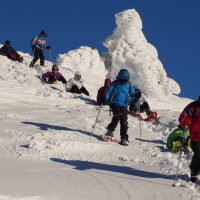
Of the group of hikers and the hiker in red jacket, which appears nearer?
the hiker in red jacket

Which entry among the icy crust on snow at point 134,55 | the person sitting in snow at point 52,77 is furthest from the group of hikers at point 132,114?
the icy crust on snow at point 134,55

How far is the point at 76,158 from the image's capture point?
854cm

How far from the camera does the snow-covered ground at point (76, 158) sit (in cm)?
611

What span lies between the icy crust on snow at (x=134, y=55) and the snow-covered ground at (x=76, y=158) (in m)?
42.5

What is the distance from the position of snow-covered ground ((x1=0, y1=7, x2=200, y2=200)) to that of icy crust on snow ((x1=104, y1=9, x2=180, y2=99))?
4252 cm

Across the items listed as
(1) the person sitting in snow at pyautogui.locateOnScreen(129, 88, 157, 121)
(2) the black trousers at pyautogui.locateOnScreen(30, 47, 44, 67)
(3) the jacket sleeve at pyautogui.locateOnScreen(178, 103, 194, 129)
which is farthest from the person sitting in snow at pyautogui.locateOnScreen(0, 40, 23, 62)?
(3) the jacket sleeve at pyautogui.locateOnScreen(178, 103, 194, 129)

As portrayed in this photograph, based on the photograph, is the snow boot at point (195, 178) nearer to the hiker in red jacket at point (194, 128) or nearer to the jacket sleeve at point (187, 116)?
the hiker in red jacket at point (194, 128)

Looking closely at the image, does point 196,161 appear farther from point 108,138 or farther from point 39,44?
point 39,44

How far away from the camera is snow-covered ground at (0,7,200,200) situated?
241 inches

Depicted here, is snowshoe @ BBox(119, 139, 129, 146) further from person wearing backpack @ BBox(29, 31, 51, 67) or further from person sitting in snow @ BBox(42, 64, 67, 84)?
person wearing backpack @ BBox(29, 31, 51, 67)

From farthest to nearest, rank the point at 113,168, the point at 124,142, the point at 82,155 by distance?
the point at 124,142, the point at 82,155, the point at 113,168

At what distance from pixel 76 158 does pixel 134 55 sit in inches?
2110

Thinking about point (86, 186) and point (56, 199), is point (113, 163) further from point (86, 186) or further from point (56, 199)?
point (56, 199)

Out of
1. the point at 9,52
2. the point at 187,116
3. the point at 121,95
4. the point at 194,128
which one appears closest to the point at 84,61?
the point at 9,52
